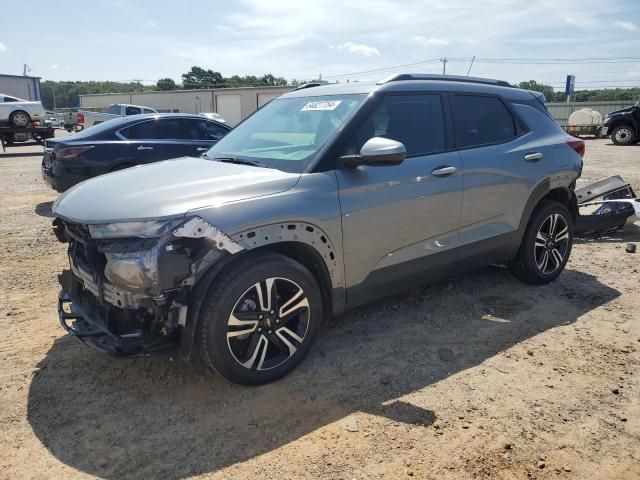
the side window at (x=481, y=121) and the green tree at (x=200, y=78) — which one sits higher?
the green tree at (x=200, y=78)

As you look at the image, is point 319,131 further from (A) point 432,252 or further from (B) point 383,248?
(A) point 432,252

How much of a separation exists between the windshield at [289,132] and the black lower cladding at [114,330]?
132 cm

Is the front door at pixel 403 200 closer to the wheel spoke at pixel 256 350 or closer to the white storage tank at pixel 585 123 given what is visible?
the wheel spoke at pixel 256 350

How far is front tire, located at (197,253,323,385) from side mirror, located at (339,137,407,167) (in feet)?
2.56

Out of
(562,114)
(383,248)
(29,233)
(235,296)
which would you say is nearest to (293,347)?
(235,296)

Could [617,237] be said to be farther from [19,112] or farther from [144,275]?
[19,112]

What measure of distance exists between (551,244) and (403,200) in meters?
2.16

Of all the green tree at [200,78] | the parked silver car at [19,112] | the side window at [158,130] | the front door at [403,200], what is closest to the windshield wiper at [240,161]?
the front door at [403,200]

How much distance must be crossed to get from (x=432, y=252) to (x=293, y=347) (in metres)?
1.40

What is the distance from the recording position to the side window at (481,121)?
4.28 metres

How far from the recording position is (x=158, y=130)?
8.66 m

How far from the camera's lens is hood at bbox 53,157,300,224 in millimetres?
2932

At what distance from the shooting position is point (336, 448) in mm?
2727

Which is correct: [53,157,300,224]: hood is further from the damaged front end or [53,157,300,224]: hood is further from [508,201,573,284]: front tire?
[508,201,573,284]: front tire
